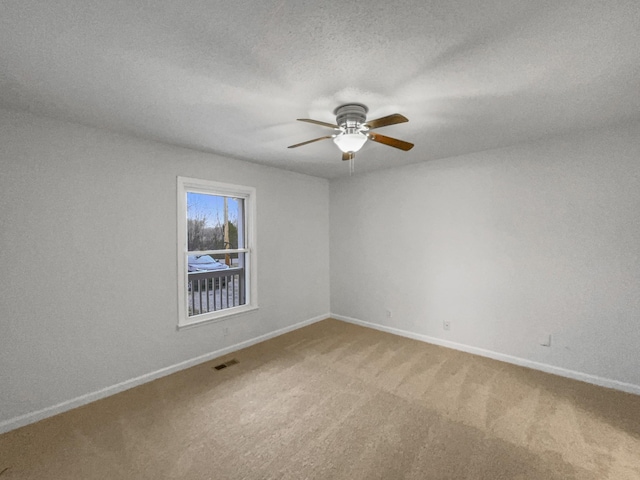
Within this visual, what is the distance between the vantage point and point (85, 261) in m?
2.60

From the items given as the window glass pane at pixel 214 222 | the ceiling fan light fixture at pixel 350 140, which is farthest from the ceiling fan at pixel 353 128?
the window glass pane at pixel 214 222

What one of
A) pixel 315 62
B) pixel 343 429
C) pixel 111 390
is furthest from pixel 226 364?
pixel 315 62

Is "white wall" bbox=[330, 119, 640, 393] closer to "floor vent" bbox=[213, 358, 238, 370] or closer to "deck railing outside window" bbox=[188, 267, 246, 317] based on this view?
"deck railing outside window" bbox=[188, 267, 246, 317]

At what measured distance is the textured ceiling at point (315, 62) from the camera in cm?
131

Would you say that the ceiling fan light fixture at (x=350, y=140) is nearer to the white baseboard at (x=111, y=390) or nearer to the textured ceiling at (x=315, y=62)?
the textured ceiling at (x=315, y=62)

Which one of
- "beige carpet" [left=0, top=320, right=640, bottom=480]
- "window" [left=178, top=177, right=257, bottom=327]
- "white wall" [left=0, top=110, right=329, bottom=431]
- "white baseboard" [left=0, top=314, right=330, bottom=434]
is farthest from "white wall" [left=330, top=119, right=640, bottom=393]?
"white wall" [left=0, top=110, right=329, bottom=431]

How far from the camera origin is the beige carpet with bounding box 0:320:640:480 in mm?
1854

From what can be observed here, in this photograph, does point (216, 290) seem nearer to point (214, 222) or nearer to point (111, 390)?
point (214, 222)

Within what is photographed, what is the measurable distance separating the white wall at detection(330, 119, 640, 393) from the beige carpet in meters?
0.51

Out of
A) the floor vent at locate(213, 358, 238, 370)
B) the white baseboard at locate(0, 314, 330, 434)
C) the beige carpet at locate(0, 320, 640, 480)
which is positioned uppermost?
the white baseboard at locate(0, 314, 330, 434)

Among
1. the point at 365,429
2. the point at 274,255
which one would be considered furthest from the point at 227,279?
the point at 365,429

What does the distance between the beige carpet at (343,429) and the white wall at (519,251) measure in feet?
1.66

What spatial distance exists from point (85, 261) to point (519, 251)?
4437 mm

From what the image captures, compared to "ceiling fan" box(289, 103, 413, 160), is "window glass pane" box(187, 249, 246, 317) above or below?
below
